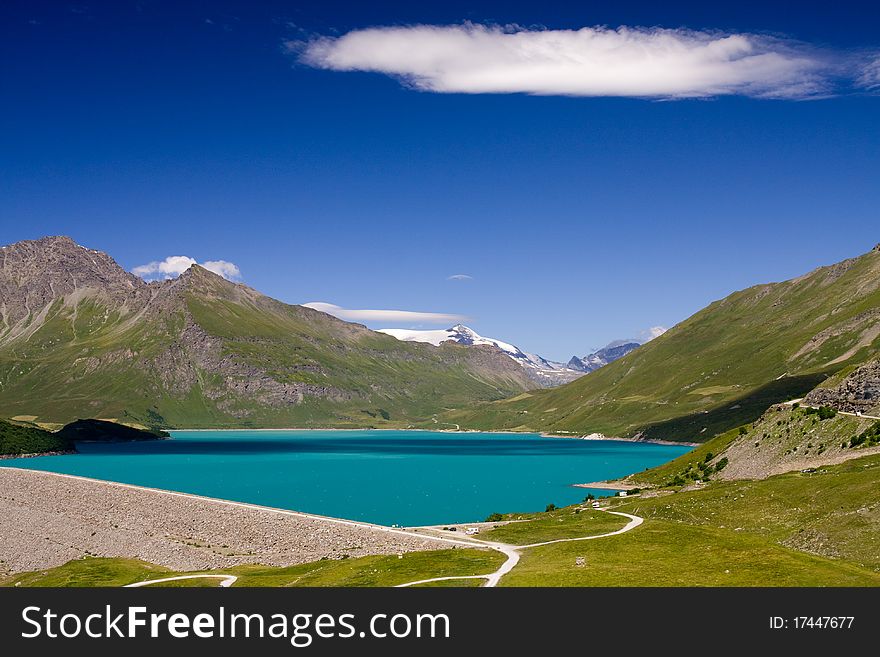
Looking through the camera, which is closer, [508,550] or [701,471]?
[508,550]

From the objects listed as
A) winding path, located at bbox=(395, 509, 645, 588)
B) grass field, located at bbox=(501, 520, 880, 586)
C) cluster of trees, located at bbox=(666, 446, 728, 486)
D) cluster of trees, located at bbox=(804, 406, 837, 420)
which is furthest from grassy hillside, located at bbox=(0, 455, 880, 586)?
cluster of trees, located at bbox=(666, 446, 728, 486)

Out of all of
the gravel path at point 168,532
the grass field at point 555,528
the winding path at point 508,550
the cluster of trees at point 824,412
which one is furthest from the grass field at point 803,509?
the gravel path at point 168,532

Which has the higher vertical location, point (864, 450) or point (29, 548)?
point (864, 450)

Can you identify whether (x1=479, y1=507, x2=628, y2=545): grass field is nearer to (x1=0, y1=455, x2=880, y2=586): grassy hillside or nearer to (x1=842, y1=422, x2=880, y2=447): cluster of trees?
(x1=0, y1=455, x2=880, y2=586): grassy hillside

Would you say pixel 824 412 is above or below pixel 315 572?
above

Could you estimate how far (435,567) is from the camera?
79.6 m

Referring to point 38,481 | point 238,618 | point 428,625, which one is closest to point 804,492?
point 428,625

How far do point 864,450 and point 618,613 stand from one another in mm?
92738

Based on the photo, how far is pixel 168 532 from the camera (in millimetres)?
129000

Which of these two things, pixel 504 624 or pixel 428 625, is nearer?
pixel 428 625

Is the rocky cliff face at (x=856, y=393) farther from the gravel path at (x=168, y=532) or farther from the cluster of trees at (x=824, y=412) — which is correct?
the gravel path at (x=168, y=532)

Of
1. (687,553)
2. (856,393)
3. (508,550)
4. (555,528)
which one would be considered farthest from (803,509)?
(856,393)

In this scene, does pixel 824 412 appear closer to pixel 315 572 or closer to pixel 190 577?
pixel 315 572

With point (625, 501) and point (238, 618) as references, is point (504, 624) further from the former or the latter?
point (625, 501)
